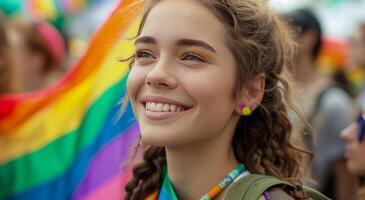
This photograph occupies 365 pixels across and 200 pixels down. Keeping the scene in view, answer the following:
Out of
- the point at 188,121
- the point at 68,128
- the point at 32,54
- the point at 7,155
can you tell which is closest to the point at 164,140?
the point at 188,121

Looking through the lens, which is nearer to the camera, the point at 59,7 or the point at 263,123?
the point at 263,123

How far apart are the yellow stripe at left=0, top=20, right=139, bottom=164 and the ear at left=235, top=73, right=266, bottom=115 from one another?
2.27 feet

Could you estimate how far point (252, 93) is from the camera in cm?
264

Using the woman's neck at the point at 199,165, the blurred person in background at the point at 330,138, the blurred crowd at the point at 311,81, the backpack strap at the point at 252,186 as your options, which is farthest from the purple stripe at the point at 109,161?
the blurred person in background at the point at 330,138

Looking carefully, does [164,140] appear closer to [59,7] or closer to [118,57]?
[118,57]

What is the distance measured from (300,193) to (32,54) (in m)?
4.11

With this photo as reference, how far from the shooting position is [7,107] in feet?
14.0

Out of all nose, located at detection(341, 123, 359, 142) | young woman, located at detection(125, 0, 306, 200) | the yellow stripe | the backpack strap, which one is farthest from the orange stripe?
nose, located at detection(341, 123, 359, 142)

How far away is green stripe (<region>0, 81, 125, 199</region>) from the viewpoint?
351cm

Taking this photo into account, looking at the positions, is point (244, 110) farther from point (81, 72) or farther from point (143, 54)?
point (81, 72)

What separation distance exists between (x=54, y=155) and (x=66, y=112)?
0.82 feet

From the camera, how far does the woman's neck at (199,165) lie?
2600 millimetres

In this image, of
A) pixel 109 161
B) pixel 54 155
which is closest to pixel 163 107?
pixel 109 161

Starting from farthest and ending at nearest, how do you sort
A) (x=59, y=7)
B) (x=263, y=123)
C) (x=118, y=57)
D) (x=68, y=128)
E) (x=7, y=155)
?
(x=59, y=7) < (x=7, y=155) < (x=68, y=128) < (x=118, y=57) < (x=263, y=123)
